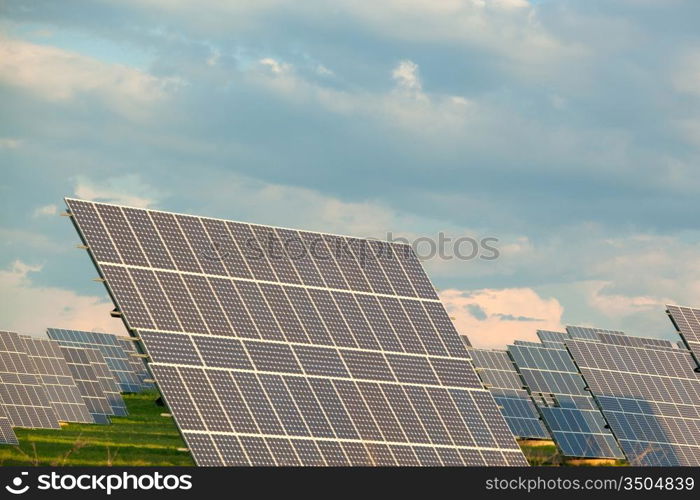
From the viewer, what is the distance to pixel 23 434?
4894cm

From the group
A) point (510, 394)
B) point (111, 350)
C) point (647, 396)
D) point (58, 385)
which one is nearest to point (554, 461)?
point (647, 396)

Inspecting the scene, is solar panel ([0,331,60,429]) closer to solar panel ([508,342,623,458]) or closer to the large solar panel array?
the large solar panel array

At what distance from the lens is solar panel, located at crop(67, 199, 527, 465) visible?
96.4 ft

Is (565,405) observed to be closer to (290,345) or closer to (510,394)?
(510,394)

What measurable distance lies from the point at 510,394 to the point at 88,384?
21.1 metres

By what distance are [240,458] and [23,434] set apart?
2292cm

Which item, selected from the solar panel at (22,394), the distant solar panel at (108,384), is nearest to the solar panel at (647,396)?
the solar panel at (22,394)

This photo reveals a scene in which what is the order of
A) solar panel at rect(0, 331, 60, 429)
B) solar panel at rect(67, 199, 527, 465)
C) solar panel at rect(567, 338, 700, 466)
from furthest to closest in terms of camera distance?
solar panel at rect(0, 331, 60, 429), solar panel at rect(567, 338, 700, 466), solar panel at rect(67, 199, 527, 465)

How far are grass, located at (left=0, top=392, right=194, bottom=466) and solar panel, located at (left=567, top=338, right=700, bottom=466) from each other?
14764 mm

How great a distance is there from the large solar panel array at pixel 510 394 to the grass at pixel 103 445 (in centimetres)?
1305

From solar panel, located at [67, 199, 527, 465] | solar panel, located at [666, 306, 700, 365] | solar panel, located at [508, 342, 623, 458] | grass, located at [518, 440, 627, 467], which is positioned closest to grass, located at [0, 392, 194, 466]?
solar panel, located at [67, 199, 527, 465]

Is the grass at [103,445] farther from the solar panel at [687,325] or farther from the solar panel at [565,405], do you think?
the solar panel at [687,325]

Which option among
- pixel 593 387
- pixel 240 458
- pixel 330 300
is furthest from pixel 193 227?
pixel 593 387
